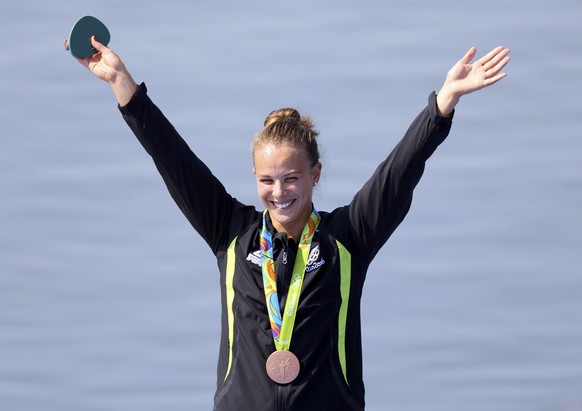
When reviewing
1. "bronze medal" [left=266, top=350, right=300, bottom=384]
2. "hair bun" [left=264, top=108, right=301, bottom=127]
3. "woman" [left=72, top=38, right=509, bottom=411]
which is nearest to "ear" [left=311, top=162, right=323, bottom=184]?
"woman" [left=72, top=38, right=509, bottom=411]

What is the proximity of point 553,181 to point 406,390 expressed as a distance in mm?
1638

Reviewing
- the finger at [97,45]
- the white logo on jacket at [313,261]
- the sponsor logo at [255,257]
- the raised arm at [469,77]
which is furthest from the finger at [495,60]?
the finger at [97,45]

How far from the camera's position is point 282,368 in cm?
356

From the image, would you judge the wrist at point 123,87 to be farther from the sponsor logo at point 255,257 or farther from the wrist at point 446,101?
the wrist at point 446,101

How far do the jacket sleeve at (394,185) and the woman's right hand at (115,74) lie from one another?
575mm

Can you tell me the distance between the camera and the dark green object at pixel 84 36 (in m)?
3.73

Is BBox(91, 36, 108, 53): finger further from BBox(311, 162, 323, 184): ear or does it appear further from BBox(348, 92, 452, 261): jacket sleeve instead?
BBox(348, 92, 452, 261): jacket sleeve

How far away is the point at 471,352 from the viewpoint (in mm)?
6035

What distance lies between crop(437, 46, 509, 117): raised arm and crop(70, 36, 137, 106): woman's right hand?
71cm

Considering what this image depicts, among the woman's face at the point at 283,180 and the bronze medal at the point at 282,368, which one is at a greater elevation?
the woman's face at the point at 283,180

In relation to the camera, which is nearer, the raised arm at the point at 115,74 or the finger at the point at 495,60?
the finger at the point at 495,60

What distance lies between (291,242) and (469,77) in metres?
0.55

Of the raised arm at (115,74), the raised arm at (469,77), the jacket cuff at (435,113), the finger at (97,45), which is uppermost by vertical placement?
the finger at (97,45)

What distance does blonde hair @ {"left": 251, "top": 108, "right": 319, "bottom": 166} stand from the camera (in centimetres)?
371
